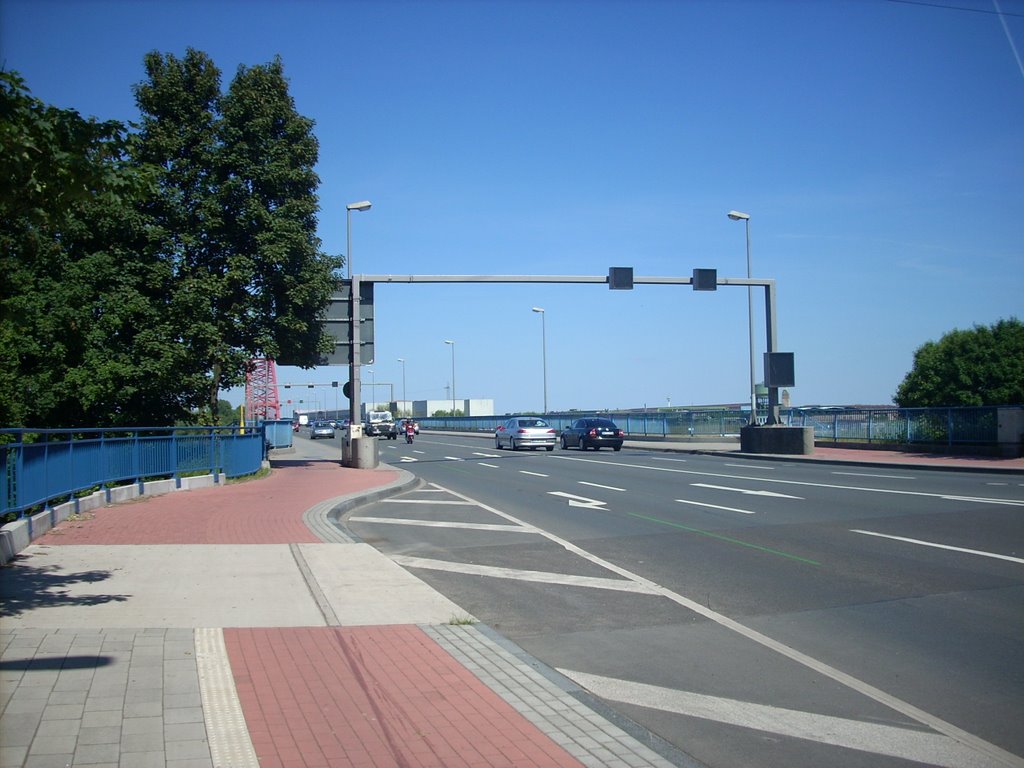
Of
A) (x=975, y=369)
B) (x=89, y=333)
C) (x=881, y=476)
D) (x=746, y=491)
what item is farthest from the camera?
(x=975, y=369)

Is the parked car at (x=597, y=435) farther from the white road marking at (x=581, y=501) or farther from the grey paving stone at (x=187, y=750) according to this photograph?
the grey paving stone at (x=187, y=750)

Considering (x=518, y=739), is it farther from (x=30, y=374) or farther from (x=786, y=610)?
(x=30, y=374)

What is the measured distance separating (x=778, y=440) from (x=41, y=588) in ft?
96.8

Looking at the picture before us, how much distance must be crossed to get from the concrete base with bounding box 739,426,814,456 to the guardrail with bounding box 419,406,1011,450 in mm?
2739

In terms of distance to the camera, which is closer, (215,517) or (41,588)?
(41,588)

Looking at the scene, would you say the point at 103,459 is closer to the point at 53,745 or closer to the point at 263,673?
the point at 263,673

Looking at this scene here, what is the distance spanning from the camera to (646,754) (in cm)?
485

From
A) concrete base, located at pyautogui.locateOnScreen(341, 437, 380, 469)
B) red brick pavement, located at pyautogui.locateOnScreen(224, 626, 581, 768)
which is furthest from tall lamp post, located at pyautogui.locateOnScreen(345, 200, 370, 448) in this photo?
red brick pavement, located at pyautogui.locateOnScreen(224, 626, 581, 768)

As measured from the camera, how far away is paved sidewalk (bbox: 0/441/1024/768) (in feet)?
15.8

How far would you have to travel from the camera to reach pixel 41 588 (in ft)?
27.6

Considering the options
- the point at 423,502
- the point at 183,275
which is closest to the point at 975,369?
the point at 423,502

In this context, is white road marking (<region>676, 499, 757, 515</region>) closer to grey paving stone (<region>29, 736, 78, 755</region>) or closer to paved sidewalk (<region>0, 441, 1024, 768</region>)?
paved sidewalk (<region>0, 441, 1024, 768</region>)

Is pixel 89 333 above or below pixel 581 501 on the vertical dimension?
above

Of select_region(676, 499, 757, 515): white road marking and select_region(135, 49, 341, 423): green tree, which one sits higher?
select_region(135, 49, 341, 423): green tree
